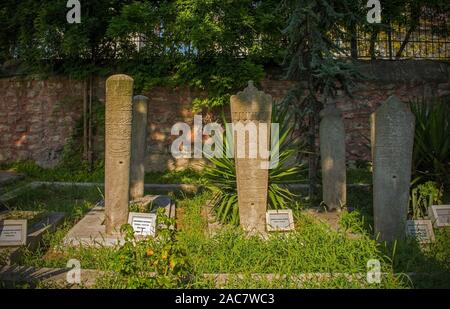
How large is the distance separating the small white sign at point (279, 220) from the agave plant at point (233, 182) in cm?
22

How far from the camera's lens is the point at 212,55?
8.92 meters

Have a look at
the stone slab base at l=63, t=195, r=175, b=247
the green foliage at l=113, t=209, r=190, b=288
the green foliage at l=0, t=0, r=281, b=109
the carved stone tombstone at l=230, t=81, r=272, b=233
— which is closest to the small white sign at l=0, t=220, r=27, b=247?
the stone slab base at l=63, t=195, r=175, b=247

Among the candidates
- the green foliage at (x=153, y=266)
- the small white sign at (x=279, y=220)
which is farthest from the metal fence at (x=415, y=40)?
the green foliage at (x=153, y=266)

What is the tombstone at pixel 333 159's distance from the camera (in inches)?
215

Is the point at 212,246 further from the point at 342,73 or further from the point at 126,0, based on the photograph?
the point at 126,0

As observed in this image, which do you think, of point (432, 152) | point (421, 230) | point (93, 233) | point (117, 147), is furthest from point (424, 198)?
point (93, 233)

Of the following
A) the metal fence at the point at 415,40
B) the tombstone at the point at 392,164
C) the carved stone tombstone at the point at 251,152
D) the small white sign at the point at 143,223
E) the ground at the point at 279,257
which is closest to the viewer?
the ground at the point at 279,257

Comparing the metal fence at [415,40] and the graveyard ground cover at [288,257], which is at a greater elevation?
the metal fence at [415,40]

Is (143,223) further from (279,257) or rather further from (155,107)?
(155,107)

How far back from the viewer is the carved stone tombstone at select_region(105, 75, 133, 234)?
14.4ft

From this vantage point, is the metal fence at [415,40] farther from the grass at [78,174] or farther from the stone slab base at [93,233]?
the stone slab base at [93,233]

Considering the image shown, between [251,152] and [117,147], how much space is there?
1.59 m

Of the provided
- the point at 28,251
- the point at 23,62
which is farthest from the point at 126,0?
the point at 28,251

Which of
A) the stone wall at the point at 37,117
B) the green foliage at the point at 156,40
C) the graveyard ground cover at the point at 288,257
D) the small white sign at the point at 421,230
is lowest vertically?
the graveyard ground cover at the point at 288,257
